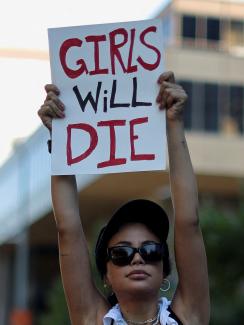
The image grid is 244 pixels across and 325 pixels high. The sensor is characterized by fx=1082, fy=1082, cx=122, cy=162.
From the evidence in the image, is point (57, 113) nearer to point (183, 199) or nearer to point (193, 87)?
point (183, 199)

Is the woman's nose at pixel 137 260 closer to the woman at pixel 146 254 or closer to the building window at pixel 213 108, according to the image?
the woman at pixel 146 254

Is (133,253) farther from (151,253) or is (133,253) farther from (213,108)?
(213,108)

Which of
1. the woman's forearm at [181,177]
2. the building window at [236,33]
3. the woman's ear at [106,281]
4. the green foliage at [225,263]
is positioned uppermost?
the building window at [236,33]

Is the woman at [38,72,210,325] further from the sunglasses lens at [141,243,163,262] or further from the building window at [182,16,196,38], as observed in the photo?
the building window at [182,16,196,38]

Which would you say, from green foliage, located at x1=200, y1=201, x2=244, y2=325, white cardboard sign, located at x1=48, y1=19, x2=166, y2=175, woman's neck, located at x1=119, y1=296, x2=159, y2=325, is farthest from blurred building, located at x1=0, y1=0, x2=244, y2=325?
woman's neck, located at x1=119, y1=296, x2=159, y2=325

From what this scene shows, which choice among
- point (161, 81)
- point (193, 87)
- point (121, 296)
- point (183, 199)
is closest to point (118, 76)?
point (161, 81)

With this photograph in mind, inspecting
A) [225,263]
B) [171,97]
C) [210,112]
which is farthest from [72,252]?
[210,112]

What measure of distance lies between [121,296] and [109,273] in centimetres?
10

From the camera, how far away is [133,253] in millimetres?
3752

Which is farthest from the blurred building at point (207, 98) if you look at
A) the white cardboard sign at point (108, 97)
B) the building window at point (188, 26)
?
the white cardboard sign at point (108, 97)

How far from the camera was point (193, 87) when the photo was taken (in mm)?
37438

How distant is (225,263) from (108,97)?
17.2 meters

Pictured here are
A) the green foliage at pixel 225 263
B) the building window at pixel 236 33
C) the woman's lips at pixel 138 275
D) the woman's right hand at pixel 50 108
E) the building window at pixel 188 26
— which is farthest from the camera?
the building window at pixel 236 33

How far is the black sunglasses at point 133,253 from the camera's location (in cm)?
374
